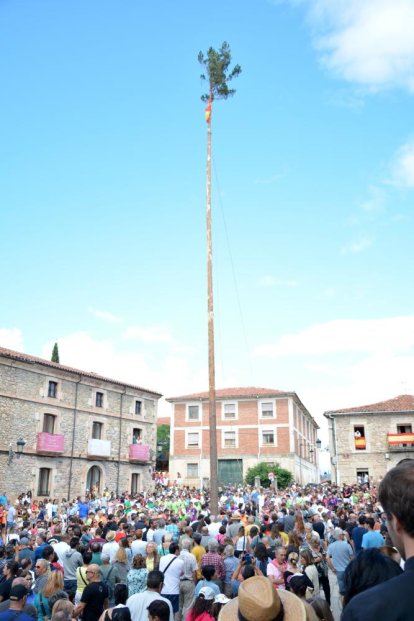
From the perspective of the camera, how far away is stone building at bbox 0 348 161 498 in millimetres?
28281

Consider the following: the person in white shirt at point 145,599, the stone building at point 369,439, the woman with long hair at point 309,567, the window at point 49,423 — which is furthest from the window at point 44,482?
the person in white shirt at point 145,599

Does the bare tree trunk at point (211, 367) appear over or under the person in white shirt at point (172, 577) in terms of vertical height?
over

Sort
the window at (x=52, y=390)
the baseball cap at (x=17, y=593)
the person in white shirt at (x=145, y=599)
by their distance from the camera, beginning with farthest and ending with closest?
the window at (x=52, y=390) < the person in white shirt at (x=145, y=599) < the baseball cap at (x=17, y=593)

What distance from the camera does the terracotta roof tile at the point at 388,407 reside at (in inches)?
1505

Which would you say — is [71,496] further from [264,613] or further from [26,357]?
[264,613]

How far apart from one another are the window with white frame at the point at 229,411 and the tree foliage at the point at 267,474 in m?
5.27

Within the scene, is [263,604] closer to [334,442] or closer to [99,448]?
[99,448]

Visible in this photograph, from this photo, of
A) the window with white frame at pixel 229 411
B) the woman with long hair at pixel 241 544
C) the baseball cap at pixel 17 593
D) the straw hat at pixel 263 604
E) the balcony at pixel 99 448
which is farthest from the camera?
the window with white frame at pixel 229 411

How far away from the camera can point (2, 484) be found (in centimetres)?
2677

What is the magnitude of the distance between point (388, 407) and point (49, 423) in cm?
2436

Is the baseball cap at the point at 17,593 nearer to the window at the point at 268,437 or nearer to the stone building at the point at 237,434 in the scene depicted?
the stone building at the point at 237,434

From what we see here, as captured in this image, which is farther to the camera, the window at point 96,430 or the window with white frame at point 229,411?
the window with white frame at point 229,411

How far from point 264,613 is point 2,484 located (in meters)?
27.6

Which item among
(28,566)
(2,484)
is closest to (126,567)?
(28,566)
